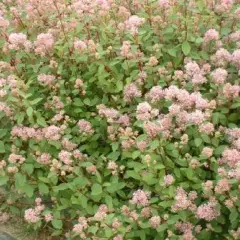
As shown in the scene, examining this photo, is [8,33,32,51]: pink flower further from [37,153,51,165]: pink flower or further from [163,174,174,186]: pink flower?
[163,174,174,186]: pink flower

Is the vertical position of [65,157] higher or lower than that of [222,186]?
lower

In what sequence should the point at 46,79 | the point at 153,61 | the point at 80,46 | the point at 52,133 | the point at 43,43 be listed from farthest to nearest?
1. the point at 43,43
2. the point at 46,79
3. the point at 80,46
4. the point at 153,61
5. the point at 52,133

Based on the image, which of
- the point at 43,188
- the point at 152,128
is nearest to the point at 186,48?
the point at 152,128

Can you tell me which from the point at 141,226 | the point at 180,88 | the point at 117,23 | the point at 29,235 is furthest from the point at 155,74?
the point at 29,235

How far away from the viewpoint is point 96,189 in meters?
3.25

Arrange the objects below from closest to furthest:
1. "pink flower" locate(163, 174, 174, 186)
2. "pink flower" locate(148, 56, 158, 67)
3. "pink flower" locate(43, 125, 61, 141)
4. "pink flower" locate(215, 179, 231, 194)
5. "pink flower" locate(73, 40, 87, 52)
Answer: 1. "pink flower" locate(215, 179, 231, 194)
2. "pink flower" locate(163, 174, 174, 186)
3. "pink flower" locate(43, 125, 61, 141)
4. "pink flower" locate(148, 56, 158, 67)
5. "pink flower" locate(73, 40, 87, 52)

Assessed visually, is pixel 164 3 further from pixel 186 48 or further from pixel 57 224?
pixel 57 224

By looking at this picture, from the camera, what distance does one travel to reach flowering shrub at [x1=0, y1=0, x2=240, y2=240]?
3.02m

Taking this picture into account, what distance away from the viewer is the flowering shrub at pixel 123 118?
3.02m

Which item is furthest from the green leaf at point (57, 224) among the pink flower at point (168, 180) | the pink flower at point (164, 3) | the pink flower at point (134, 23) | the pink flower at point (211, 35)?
the pink flower at point (164, 3)

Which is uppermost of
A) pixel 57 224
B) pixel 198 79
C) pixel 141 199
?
pixel 198 79

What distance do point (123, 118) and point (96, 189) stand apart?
50 cm

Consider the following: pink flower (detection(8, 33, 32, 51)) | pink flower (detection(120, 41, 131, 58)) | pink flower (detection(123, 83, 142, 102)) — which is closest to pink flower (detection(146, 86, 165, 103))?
pink flower (detection(123, 83, 142, 102))

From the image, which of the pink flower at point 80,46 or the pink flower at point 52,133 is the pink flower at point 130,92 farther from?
the pink flower at point 52,133
